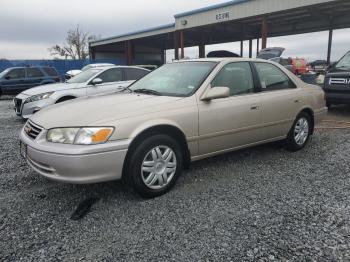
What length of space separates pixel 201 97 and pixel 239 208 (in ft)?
4.37

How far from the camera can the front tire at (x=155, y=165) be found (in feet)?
A: 10.8

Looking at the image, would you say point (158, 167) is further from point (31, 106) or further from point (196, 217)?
point (31, 106)

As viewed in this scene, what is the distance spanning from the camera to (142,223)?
9.86 feet

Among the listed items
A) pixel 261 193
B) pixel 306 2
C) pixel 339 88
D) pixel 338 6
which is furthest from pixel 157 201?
pixel 338 6

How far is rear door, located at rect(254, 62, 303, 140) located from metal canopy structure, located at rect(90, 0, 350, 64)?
1130cm

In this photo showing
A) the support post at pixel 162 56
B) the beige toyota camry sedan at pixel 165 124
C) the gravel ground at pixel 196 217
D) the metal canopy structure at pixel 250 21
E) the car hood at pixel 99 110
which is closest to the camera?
the gravel ground at pixel 196 217

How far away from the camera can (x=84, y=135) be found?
3088mm

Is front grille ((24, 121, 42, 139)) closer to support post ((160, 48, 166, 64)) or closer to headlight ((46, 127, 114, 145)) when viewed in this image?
headlight ((46, 127, 114, 145))

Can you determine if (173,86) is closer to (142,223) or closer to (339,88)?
(142,223)

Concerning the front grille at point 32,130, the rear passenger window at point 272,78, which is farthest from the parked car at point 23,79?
the rear passenger window at point 272,78

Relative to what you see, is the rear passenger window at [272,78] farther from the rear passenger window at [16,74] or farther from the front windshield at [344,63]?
the rear passenger window at [16,74]

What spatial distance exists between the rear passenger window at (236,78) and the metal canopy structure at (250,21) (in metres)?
12.0

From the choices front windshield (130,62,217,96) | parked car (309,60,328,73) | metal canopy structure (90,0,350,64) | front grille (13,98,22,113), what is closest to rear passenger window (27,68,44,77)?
front grille (13,98,22,113)

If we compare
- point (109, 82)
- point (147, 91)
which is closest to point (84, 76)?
point (109, 82)
